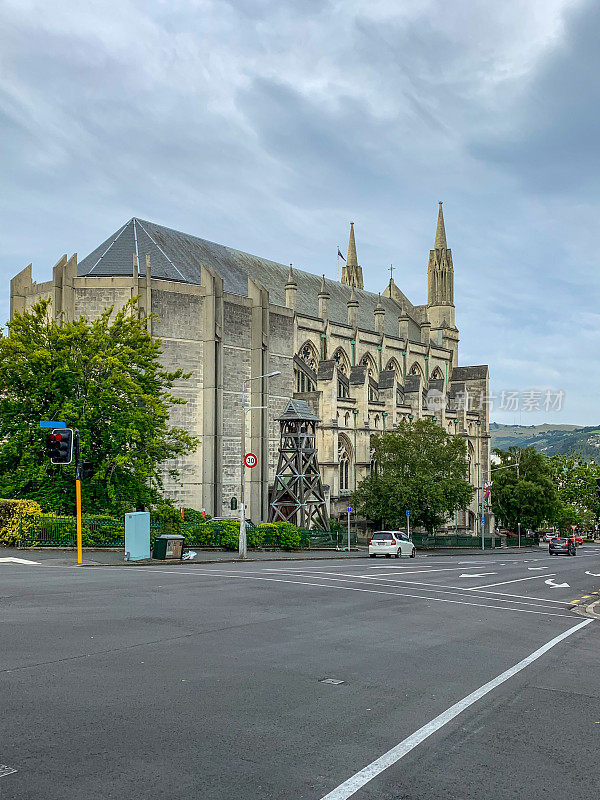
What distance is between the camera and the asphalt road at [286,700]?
534 cm

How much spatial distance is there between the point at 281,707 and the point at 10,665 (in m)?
3.12

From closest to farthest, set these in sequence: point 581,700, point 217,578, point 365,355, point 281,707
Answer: point 281,707
point 581,700
point 217,578
point 365,355

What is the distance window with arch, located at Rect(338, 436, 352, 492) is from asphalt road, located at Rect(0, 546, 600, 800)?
147 feet

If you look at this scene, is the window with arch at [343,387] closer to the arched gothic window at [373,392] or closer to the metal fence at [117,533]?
the arched gothic window at [373,392]

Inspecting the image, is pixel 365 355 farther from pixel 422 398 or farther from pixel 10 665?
pixel 10 665

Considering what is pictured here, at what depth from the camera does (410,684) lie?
27.5 feet

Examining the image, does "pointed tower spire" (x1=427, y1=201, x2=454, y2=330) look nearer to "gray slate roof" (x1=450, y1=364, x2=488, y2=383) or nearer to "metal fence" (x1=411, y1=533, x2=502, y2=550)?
"gray slate roof" (x1=450, y1=364, x2=488, y2=383)

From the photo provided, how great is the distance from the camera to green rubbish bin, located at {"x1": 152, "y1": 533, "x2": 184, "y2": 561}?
26.1m

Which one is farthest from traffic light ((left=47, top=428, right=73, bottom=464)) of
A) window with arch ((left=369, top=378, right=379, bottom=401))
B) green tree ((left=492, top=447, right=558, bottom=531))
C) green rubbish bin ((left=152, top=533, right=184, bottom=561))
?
green tree ((left=492, top=447, right=558, bottom=531))

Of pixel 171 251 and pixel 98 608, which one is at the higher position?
pixel 171 251

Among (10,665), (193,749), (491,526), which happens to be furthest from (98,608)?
(491,526)

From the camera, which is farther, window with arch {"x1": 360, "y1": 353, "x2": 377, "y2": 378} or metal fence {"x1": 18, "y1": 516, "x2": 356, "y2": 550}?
window with arch {"x1": 360, "y1": 353, "x2": 377, "y2": 378}

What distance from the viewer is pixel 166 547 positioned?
26141mm

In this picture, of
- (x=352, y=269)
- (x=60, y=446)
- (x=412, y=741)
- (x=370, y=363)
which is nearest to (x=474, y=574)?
(x=60, y=446)
